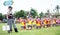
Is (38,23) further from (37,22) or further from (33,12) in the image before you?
(33,12)

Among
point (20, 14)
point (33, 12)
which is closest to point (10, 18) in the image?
point (20, 14)

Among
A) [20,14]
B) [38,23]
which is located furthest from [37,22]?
[20,14]

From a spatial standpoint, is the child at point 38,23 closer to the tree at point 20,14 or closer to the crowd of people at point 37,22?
the crowd of people at point 37,22

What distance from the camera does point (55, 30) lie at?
256 cm

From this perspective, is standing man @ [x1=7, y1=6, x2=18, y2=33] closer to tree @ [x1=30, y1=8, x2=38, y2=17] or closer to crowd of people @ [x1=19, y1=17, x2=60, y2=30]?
crowd of people @ [x1=19, y1=17, x2=60, y2=30]

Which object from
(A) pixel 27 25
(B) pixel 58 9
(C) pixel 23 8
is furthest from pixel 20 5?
(B) pixel 58 9

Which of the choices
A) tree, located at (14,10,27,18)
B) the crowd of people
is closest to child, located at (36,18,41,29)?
the crowd of people

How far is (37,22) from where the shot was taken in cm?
257

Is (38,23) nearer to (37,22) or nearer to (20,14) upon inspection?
(37,22)

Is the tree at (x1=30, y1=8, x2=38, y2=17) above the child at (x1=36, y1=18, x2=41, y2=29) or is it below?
above

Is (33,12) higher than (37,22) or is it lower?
higher

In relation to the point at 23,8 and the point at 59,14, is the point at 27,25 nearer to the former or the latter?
the point at 23,8

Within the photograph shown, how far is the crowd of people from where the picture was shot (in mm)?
2555

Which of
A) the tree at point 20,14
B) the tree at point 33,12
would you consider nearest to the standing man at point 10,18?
the tree at point 20,14
